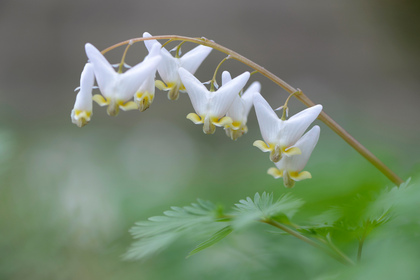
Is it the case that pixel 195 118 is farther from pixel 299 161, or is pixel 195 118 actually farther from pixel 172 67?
pixel 299 161

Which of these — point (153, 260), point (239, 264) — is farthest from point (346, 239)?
point (153, 260)

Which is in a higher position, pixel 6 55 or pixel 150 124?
pixel 6 55

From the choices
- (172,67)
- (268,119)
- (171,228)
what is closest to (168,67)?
(172,67)

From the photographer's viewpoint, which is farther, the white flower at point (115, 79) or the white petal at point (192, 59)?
the white petal at point (192, 59)

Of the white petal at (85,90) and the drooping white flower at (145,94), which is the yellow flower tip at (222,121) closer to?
the drooping white flower at (145,94)

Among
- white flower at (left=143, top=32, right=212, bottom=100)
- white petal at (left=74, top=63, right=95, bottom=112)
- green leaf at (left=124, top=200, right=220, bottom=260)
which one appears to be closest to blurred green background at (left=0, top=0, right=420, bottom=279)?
green leaf at (left=124, top=200, right=220, bottom=260)

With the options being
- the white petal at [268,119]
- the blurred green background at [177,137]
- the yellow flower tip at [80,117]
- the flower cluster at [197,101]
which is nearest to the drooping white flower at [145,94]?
the flower cluster at [197,101]

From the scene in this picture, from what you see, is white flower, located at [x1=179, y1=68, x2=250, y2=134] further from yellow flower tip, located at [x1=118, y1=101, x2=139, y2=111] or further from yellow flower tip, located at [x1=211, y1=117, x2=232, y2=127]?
yellow flower tip, located at [x1=118, y1=101, x2=139, y2=111]

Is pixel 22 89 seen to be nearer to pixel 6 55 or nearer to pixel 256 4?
pixel 6 55
